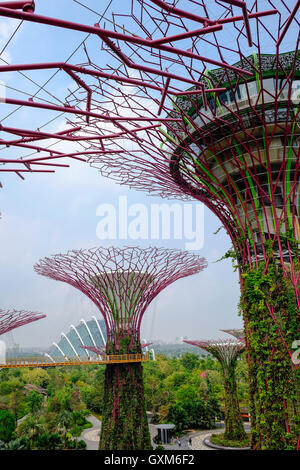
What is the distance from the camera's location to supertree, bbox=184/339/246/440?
23641 millimetres

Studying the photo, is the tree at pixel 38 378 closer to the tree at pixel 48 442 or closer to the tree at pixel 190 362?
the tree at pixel 48 442

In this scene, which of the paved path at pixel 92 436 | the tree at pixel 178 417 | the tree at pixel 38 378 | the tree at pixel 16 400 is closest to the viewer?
the paved path at pixel 92 436

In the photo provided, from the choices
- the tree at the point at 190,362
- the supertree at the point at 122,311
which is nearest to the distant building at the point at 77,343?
the supertree at the point at 122,311

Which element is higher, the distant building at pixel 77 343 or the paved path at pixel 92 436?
the distant building at pixel 77 343

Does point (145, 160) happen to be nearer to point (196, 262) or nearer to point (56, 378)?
point (196, 262)

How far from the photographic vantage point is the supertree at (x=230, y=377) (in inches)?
931

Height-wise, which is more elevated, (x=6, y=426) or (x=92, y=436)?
(x=6, y=426)

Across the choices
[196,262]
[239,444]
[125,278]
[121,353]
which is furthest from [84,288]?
[239,444]

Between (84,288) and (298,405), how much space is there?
1256 centimetres

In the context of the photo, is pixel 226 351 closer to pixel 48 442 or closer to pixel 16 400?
pixel 48 442

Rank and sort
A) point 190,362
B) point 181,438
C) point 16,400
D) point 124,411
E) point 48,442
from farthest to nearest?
point 190,362, point 16,400, point 181,438, point 48,442, point 124,411

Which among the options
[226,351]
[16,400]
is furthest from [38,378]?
[226,351]

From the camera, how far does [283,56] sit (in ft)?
39.2

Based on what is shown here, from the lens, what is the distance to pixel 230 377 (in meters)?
25.1
